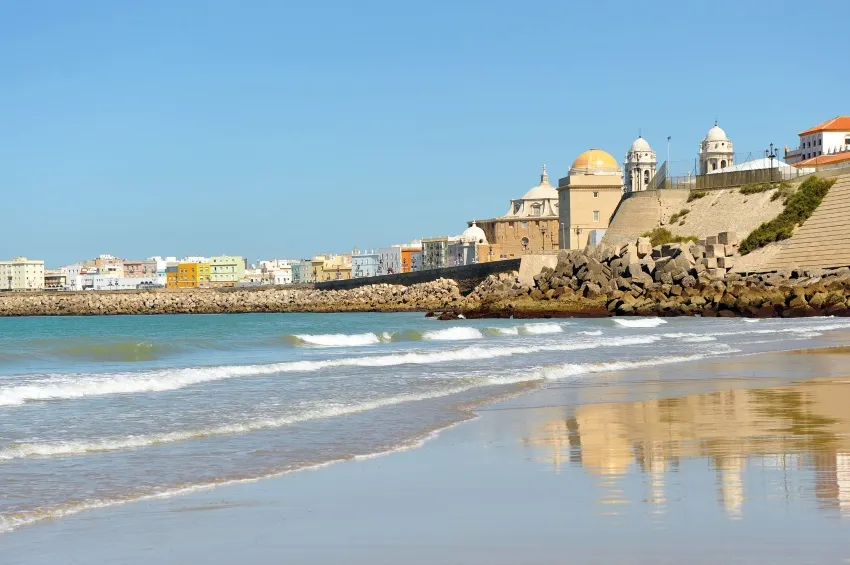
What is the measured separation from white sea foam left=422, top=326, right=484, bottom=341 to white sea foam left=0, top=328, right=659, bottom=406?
674 centimetres

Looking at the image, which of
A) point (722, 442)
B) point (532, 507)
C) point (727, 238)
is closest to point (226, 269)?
point (727, 238)

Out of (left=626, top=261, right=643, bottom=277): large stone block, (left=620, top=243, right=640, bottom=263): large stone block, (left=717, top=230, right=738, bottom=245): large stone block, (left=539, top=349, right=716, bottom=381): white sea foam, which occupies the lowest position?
(left=539, top=349, right=716, bottom=381): white sea foam

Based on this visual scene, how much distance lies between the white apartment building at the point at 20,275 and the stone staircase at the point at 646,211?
143 meters

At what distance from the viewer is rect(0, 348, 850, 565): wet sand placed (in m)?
4.73

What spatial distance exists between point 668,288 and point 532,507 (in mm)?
36986

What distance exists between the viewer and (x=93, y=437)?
869 centimetres

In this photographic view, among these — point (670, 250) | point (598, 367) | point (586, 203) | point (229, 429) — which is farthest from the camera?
point (586, 203)

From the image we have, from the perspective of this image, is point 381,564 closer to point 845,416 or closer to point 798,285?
point 845,416

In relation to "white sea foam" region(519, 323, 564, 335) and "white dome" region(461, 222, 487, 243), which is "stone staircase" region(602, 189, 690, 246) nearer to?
"white sea foam" region(519, 323, 564, 335)

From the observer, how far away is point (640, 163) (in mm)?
95438

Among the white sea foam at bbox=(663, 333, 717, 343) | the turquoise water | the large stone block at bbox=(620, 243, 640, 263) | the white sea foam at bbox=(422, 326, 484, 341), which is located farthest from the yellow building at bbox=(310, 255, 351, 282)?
the turquoise water

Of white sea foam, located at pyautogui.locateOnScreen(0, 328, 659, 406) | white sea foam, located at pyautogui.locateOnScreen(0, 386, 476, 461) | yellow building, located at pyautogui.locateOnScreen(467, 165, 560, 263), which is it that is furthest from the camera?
yellow building, located at pyautogui.locateOnScreen(467, 165, 560, 263)

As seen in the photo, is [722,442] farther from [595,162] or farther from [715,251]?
[595,162]

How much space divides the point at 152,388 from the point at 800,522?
375 inches
